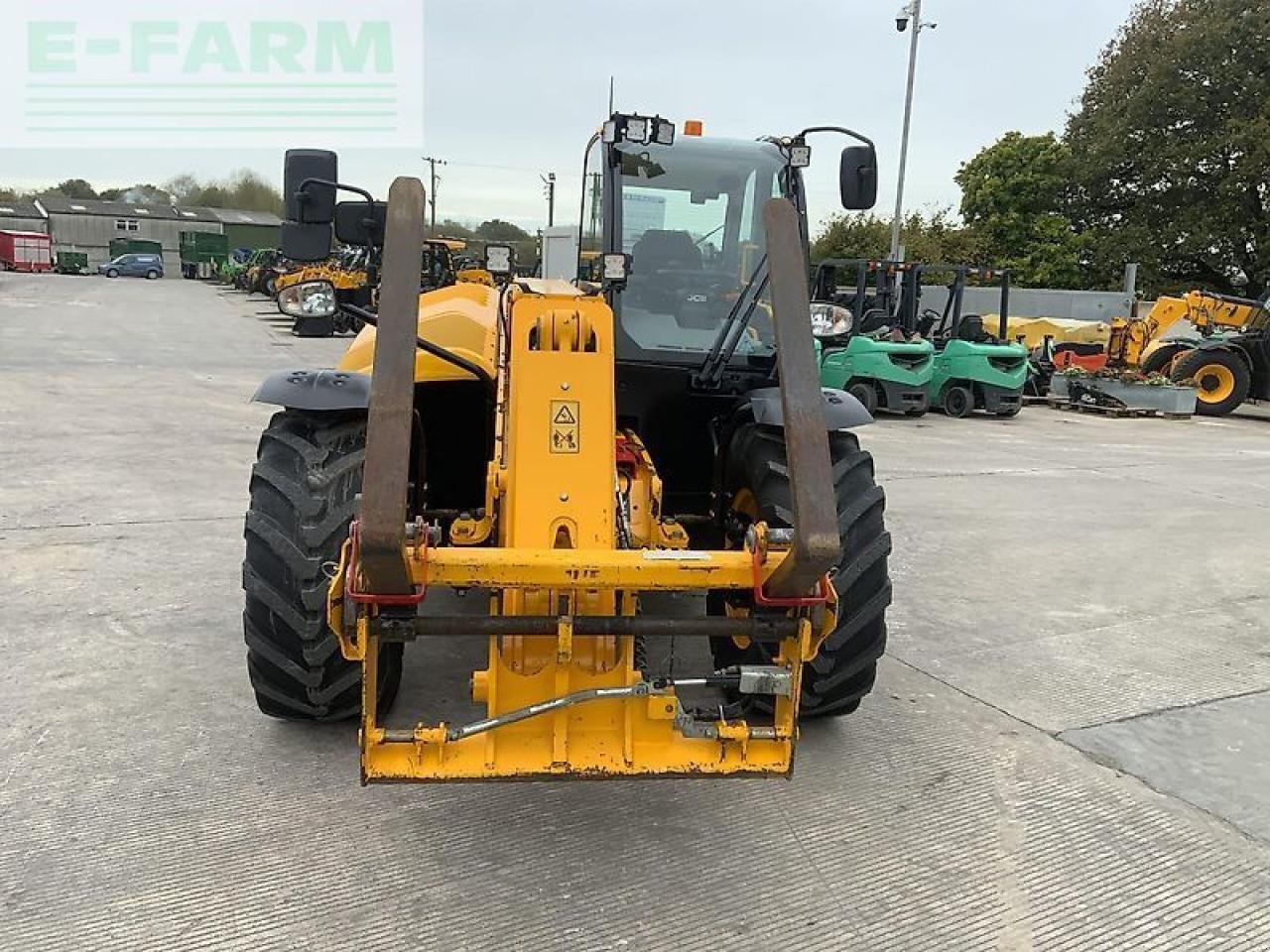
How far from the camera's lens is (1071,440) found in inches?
507

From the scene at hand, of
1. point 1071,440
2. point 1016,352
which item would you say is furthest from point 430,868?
point 1016,352

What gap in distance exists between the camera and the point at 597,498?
2869 millimetres

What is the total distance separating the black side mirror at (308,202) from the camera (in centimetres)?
336

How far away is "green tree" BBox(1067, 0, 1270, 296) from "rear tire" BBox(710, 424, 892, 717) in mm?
29634

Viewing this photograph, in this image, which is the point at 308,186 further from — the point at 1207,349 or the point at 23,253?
the point at 23,253

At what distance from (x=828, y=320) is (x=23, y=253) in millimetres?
62945

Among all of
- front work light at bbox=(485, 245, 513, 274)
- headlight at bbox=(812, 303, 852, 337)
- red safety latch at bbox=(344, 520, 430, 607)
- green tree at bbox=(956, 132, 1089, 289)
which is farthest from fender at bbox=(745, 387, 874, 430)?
green tree at bbox=(956, 132, 1089, 289)

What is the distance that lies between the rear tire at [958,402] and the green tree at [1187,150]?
18.4 m

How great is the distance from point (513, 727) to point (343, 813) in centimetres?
75

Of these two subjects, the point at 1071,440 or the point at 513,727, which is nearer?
the point at 513,727

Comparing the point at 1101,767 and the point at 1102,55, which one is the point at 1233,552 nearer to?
the point at 1101,767

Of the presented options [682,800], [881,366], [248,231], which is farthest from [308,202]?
[248,231]

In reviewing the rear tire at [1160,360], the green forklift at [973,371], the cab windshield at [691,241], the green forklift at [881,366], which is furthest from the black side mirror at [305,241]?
the rear tire at [1160,360]

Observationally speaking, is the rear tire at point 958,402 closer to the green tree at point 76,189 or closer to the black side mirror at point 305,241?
the black side mirror at point 305,241
